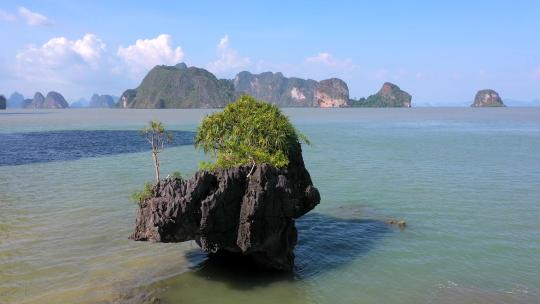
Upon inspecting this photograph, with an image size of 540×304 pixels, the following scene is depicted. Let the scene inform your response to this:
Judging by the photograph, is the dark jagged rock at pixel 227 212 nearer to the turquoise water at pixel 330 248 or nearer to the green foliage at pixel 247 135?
the green foliage at pixel 247 135

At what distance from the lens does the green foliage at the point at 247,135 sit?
18.6m

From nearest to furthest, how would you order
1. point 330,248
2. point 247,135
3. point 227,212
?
point 227,212 → point 247,135 → point 330,248

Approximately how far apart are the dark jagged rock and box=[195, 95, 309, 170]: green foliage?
1.19m

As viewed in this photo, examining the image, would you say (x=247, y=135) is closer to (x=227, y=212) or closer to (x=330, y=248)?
(x=227, y=212)

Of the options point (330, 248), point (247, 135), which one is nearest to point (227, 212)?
point (247, 135)

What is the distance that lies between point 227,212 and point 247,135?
156 inches

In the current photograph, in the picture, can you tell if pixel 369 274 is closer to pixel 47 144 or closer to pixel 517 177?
pixel 517 177

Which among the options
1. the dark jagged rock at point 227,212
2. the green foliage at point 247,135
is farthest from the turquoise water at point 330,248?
the green foliage at point 247,135

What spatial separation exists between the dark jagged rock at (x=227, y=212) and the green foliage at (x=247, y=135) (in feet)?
3.91

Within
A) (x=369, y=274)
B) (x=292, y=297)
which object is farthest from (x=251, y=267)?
(x=369, y=274)

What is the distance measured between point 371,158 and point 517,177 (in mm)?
15296

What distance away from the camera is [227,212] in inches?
666

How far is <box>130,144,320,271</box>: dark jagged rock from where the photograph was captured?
16.2 meters

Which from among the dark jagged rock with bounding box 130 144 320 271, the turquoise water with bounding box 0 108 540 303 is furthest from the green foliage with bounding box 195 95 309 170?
the turquoise water with bounding box 0 108 540 303
